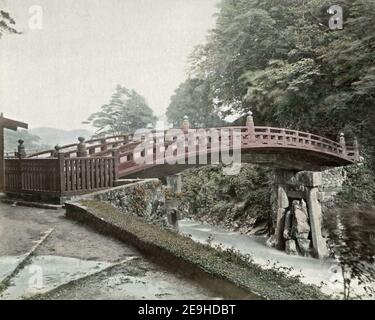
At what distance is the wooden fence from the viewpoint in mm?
9148

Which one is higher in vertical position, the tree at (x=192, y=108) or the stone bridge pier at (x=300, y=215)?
the tree at (x=192, y=108)

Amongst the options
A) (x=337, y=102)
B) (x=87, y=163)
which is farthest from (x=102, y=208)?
(x=337, y=102)

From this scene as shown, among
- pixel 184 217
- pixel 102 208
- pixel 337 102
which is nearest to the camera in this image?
pixel 102 208

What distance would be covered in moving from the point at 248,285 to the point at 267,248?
48.9ft

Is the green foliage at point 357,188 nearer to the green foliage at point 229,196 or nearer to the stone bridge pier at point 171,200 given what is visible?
the green foliage at point 229,196

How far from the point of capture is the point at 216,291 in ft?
13.8

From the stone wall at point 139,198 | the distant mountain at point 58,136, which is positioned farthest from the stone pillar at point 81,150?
the distant mountain at point 58,136

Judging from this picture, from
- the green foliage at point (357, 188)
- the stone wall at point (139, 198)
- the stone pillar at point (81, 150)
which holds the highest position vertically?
the stone pillar at point (81, 150)

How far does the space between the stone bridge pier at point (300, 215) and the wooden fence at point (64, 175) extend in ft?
34.7

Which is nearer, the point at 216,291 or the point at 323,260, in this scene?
the point at 216,291

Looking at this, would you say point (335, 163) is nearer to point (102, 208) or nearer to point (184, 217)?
point (184, 217)

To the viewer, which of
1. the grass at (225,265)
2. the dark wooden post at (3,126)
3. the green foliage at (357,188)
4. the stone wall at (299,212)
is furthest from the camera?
the green foliage at (357,188)

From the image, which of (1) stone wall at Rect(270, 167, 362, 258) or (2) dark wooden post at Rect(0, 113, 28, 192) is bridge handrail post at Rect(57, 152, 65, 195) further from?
(1) stone wall at Rect(270, 167, 362, 258)

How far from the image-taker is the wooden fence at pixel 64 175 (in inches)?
360
